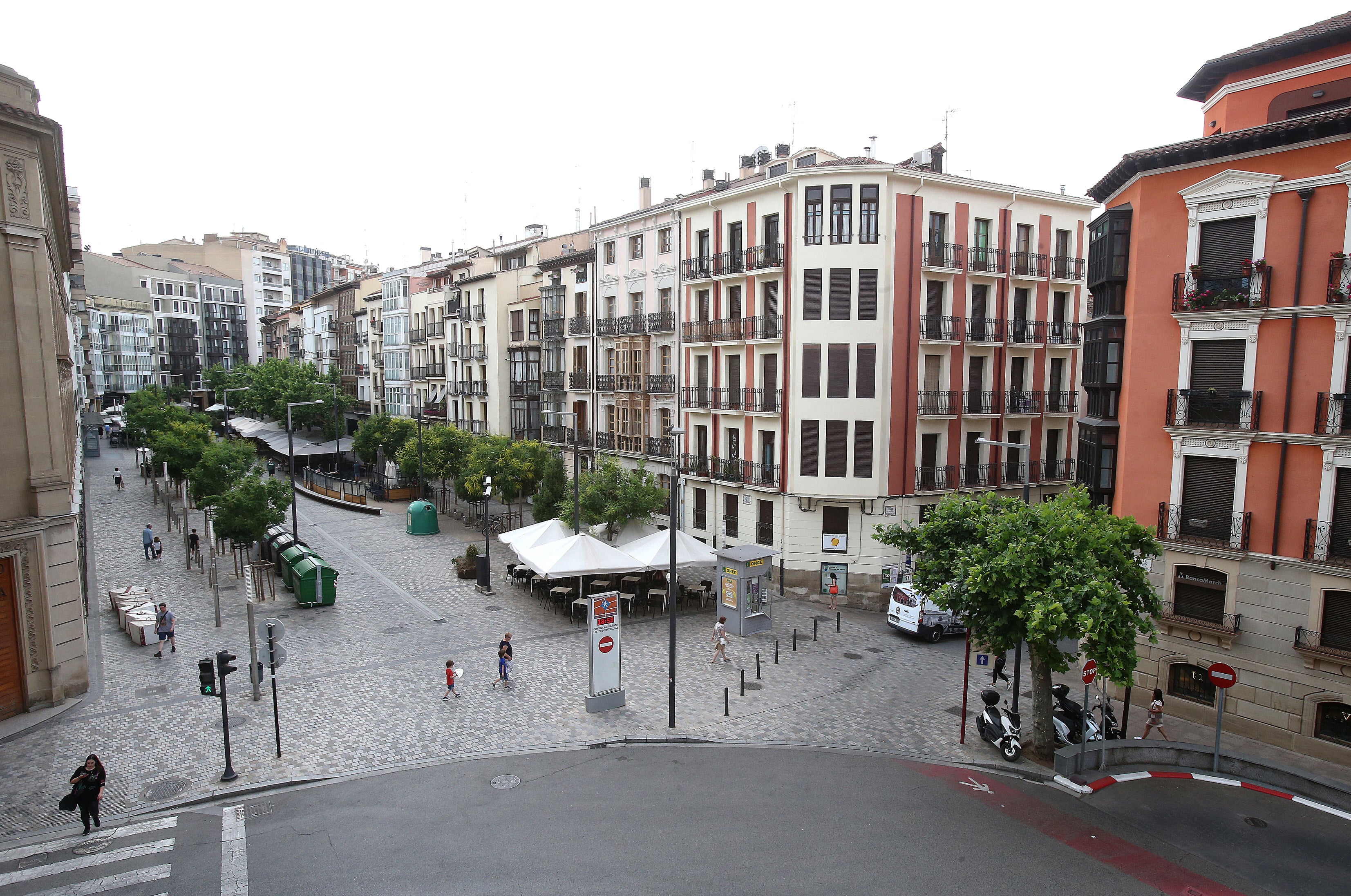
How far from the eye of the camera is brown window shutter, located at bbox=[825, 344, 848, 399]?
2983 centimetres

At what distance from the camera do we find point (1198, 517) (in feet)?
63.5

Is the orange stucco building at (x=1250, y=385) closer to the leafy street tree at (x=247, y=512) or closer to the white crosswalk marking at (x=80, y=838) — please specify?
the white crosswalk marking at (x=80, y=838)

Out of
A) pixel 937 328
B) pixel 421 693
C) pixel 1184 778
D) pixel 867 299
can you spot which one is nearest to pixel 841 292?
pixel 867 299

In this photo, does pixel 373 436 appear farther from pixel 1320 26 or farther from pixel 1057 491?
pixel 1320 26

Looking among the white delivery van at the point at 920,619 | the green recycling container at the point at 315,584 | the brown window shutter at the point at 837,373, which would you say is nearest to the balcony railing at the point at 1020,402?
the brown window shutter at the point at 837,373

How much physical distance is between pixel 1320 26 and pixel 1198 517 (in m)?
12.7

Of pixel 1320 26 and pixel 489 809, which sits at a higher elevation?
pixel 1320 26

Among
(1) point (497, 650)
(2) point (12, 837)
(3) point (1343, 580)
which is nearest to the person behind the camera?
(2) point (12, 837)

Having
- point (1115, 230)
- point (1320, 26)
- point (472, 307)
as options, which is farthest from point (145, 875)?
point (472, 307)

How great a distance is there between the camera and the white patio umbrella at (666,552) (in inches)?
1069

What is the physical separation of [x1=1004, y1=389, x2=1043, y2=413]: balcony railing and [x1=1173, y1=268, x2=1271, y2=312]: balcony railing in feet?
46.0

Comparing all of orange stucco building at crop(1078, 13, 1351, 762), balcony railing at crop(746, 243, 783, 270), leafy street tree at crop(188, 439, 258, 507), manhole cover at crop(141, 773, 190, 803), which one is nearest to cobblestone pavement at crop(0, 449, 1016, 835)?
manhole cover at crop(141, 773, 190, 803)

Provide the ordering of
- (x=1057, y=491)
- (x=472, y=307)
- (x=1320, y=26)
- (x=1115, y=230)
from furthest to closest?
(x=472, y=307), (x=1057, y=491), (x=1115, y=230), (x=1320, y=26)

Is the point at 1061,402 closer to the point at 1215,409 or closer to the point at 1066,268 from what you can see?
the point at 1066,268
